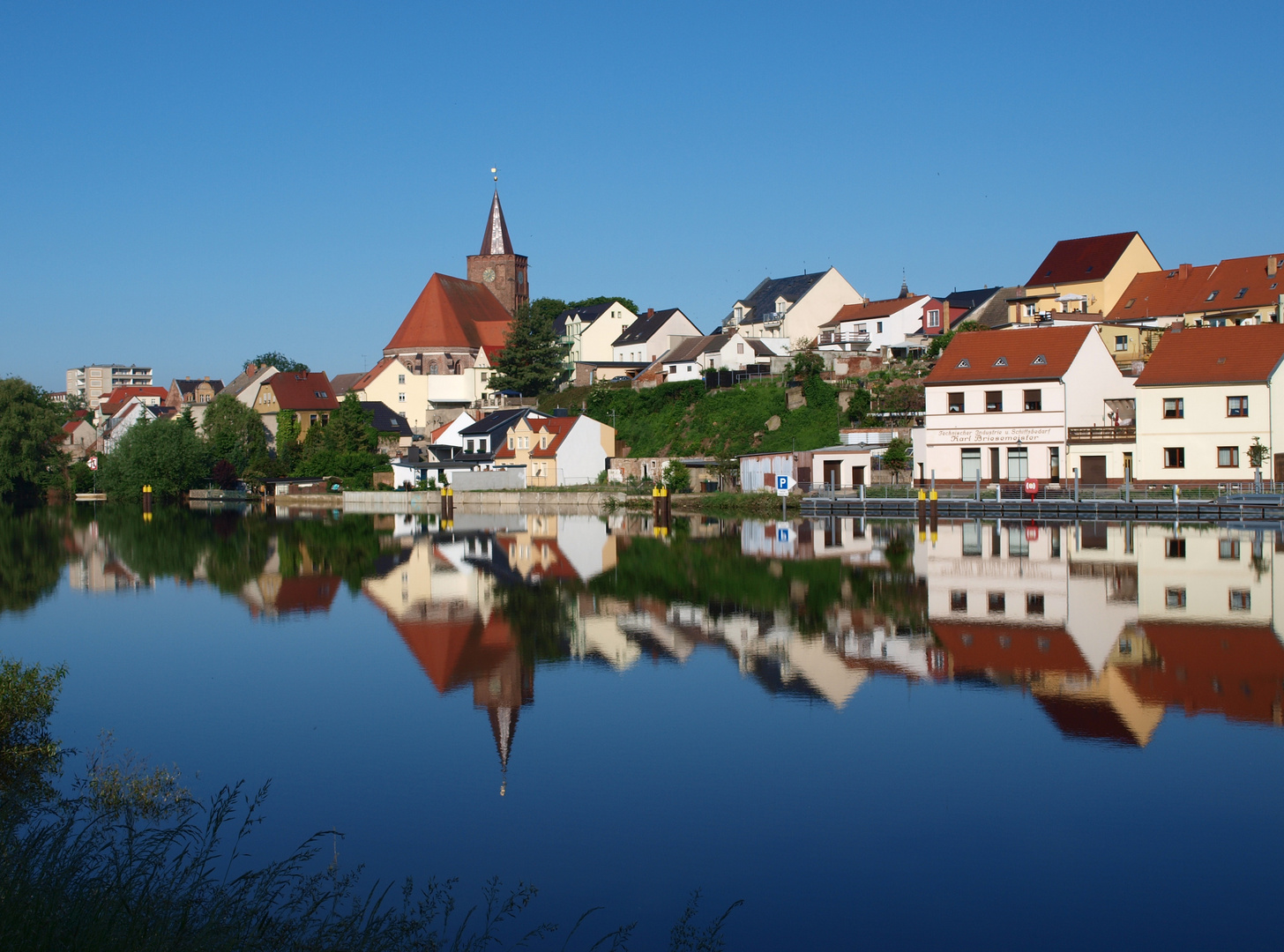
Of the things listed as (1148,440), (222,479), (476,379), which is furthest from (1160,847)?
(476,379)

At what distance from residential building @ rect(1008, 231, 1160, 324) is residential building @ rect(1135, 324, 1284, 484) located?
1864 centimetres

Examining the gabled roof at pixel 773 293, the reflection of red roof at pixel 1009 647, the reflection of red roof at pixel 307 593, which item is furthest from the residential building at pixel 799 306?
the reflection of red roof at pixel 1009 647

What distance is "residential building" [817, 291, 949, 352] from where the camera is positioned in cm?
7069

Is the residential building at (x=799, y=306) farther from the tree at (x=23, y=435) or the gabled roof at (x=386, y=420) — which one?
the tree at (x=23, y=435)

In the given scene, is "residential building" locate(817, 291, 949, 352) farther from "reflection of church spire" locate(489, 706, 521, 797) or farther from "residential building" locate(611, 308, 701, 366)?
"reflection of church spire" locate(489, 706, 521, 797)

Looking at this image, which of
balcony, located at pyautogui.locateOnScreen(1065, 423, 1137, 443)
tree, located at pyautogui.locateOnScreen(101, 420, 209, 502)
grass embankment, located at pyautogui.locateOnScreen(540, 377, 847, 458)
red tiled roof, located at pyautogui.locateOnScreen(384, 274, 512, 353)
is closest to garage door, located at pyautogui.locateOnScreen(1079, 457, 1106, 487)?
balcony, located at pyautogui.locateOnScreen(1065, 423, 1137, 443)

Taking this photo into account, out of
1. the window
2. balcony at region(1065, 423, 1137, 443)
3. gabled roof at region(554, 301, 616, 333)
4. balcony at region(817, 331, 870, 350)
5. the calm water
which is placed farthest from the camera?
gabled roof at region(554, 301, 616, 333)

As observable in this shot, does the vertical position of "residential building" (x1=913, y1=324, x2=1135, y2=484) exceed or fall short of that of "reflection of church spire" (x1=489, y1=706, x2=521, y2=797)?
it exceeds it

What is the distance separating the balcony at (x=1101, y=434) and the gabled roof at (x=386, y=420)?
49791mm

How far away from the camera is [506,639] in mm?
20422

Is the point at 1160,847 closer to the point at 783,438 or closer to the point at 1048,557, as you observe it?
the point at 1048,557

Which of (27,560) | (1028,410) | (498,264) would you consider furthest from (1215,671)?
(498,264)

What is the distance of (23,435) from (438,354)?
29.7 meters

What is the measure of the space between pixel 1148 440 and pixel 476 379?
190 ft
